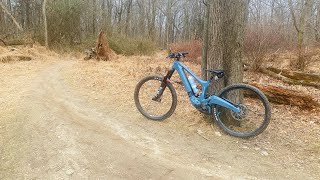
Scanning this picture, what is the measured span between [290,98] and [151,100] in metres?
2.44

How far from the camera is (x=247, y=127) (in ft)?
13.0

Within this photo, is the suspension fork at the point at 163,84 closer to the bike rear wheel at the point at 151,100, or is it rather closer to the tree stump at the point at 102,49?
the bike rear wheel at the point at 151,100

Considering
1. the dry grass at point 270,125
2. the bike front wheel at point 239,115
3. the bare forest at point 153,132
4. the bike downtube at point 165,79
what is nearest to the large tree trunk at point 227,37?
the bare forest at point 153,132

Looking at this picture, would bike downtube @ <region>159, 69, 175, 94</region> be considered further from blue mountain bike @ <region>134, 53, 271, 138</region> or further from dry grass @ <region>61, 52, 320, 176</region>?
dry grass @ <region>61, 52, 320, 176</region>

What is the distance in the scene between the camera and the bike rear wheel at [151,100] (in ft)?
13.9

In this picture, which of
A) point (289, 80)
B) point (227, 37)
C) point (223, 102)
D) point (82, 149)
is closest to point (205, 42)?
point (227, 37)

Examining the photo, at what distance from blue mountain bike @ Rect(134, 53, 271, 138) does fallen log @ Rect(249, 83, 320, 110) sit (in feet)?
3.19

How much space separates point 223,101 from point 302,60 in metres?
5.88

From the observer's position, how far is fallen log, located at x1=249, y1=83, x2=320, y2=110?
482 centimetres

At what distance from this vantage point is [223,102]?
3.67 meters

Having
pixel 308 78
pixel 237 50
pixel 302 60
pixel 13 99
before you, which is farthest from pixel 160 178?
pixel 302 60

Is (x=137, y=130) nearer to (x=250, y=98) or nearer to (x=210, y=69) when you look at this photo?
(x=210, y=69)

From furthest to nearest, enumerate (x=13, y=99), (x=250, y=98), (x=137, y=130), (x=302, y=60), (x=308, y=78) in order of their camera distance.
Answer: (x=302, y=60) < (x=308, y=78) < (x=13, y=99) < (x=250, y=98) < (x=137, y=130)

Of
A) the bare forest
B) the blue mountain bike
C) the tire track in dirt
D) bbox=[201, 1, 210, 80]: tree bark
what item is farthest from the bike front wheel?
the tire track in dirt
